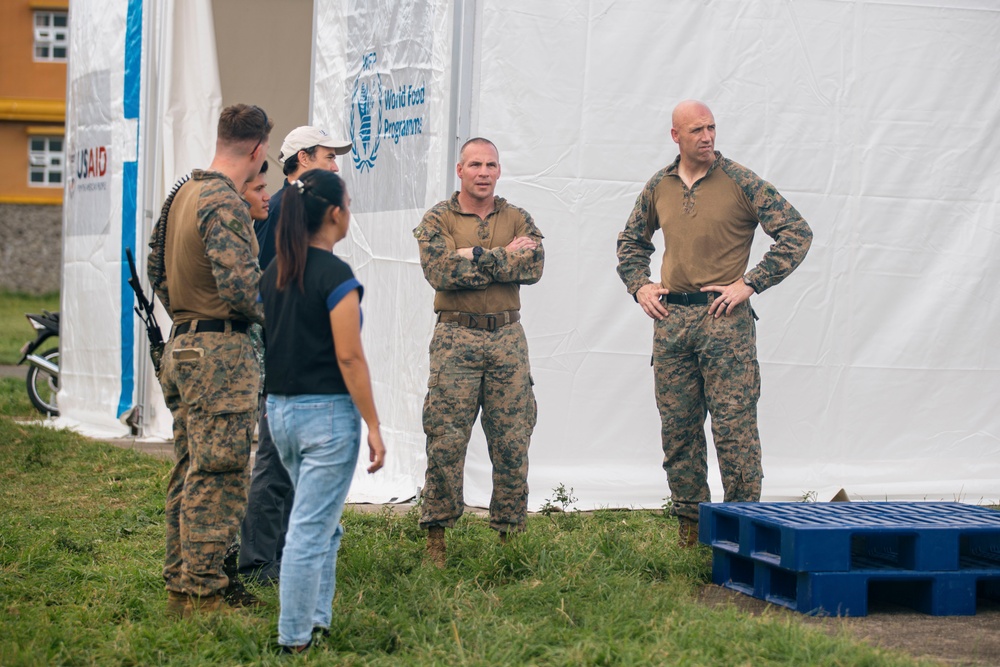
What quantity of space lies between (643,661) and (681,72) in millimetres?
3954

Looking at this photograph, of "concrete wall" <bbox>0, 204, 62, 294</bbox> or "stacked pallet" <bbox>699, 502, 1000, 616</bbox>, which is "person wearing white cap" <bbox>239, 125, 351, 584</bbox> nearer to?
"stacked pallet" <bbox>699, 502, 1000, 616</bbox>

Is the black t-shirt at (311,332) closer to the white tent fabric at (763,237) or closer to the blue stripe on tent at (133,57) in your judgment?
the white tent fabric at (763,237)

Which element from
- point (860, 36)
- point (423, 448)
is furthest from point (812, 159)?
point (423, 448)

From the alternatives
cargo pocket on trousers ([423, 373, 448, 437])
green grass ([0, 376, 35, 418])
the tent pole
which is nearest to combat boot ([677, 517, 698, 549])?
cargo pocket on trousers ([423, 373, 448, 437])

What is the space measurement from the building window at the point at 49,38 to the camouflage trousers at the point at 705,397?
32961 mm

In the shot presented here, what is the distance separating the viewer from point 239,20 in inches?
409

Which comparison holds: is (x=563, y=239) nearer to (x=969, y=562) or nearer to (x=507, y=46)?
(x=507, y=46)

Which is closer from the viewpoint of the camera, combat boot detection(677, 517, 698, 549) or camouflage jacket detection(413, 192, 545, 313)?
camouflage jacket detection(413, 192, 545, 313)

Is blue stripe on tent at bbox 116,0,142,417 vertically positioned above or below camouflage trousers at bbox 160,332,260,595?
above

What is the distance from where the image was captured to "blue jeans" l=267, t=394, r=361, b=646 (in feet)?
Answer: 12.1

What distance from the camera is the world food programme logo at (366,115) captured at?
7.17 metres

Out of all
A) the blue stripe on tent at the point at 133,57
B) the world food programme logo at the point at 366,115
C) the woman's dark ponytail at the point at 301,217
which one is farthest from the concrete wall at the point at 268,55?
the woman's dark ponytail at the point at 301,217

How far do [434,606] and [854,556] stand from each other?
168 centimetres

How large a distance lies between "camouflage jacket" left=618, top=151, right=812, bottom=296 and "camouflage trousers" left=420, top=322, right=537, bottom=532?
0.83 metres
